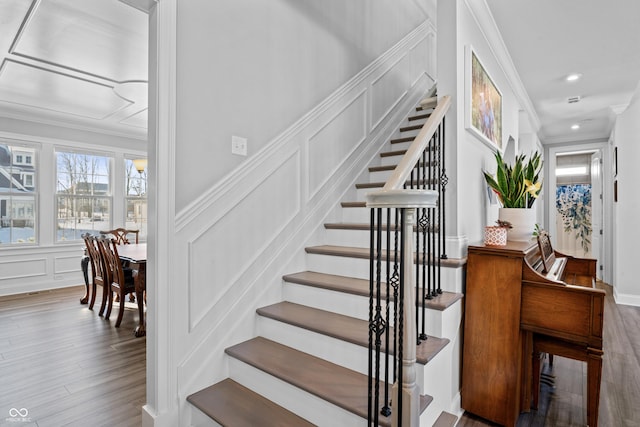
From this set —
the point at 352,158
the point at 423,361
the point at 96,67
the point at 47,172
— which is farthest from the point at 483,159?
the point at 47,172

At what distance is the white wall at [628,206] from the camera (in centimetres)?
450

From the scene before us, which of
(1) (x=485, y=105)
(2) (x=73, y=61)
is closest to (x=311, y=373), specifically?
(1) (x=485, y=105)

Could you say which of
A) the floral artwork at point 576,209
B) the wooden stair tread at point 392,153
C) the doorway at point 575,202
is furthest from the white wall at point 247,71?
the floral artwork at point 576,209

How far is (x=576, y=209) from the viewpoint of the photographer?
6.70m

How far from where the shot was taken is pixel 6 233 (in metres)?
4.96

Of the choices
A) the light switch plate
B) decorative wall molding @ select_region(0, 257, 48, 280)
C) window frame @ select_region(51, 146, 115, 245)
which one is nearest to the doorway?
the light switch plate

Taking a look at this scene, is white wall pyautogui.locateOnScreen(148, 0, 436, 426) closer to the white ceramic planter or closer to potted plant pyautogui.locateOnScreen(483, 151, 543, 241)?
potted plant pyautogui.locateOnScreen(483, 151, 543, 241)

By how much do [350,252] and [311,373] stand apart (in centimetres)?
88

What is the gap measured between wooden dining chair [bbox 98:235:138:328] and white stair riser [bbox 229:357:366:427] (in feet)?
7.32

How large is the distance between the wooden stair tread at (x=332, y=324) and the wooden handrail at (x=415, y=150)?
2.70ft

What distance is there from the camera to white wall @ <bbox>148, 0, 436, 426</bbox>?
1744 mm

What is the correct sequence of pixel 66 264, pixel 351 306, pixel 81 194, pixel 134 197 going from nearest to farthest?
pixel 351 306 < pixel 66 264 < pixel 81 194 < pixel 134 197

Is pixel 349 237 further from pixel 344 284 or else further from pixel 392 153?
pixel 392 153

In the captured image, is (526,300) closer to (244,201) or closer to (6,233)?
(244,201)
